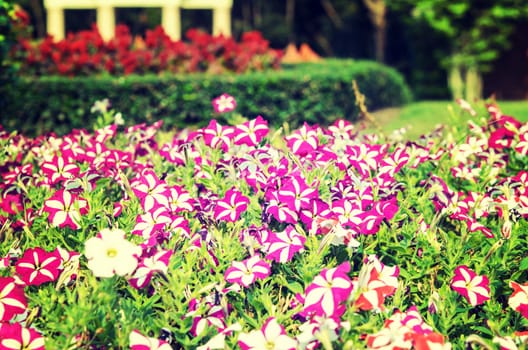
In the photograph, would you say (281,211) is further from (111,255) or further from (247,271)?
(111,255)

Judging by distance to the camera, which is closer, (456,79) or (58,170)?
(58,170)

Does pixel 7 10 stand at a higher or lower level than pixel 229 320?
higher

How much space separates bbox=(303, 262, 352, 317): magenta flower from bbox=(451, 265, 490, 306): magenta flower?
1.50ft

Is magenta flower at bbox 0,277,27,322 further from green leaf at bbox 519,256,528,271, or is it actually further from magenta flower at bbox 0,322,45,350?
green leaf at bbox 519,256,528,271

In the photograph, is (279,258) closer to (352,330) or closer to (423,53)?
(352,330)

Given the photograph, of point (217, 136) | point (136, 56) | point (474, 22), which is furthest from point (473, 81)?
point (217, 136)

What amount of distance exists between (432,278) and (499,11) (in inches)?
437

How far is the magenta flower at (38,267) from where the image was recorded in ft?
6.64

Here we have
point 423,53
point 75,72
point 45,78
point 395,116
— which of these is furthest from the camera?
point 423,53

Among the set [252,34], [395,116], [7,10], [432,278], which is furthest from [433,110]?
[432,278]

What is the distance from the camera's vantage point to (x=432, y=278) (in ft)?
7.34

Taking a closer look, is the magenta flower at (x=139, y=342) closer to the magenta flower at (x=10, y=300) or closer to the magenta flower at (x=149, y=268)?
the magenta flower at (x=149, y=268)

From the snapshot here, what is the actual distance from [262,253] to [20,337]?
969 mm

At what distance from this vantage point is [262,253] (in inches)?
93.0
